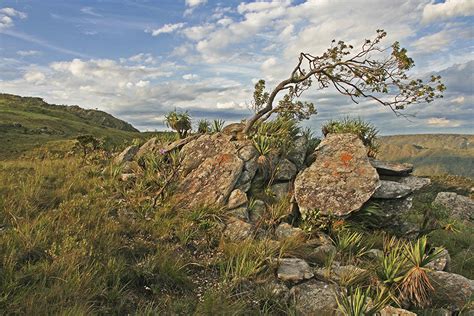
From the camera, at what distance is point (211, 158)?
1058cm

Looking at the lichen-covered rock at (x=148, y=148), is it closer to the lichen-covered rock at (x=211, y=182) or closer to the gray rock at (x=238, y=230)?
the lichen-covered rock at (x=211, y=182)

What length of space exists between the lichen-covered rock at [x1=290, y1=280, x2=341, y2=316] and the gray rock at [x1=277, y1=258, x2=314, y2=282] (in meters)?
0.13

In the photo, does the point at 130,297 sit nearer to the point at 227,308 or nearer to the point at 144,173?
the point at 227,308

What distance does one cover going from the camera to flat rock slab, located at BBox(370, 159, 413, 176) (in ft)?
34.3

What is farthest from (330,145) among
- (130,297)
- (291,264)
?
(130,297)

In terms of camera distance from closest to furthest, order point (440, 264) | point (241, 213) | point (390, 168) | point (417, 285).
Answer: point (417, 285) < point (440, 264) < point (241, 213) < point (390, 168)

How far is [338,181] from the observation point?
9492 mm

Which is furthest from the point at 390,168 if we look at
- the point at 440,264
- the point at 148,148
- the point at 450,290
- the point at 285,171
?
the point at 148,148

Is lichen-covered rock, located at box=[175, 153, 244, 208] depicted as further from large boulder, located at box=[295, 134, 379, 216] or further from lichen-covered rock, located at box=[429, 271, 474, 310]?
lichen-covered rock, located at box=[429, 271, 474, 310]

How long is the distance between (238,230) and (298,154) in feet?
12.4

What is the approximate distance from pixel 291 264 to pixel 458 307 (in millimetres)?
2855

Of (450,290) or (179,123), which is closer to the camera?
(450,290)

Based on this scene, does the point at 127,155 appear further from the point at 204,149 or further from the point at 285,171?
the point at 285,171

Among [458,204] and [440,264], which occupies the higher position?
[440,264]
